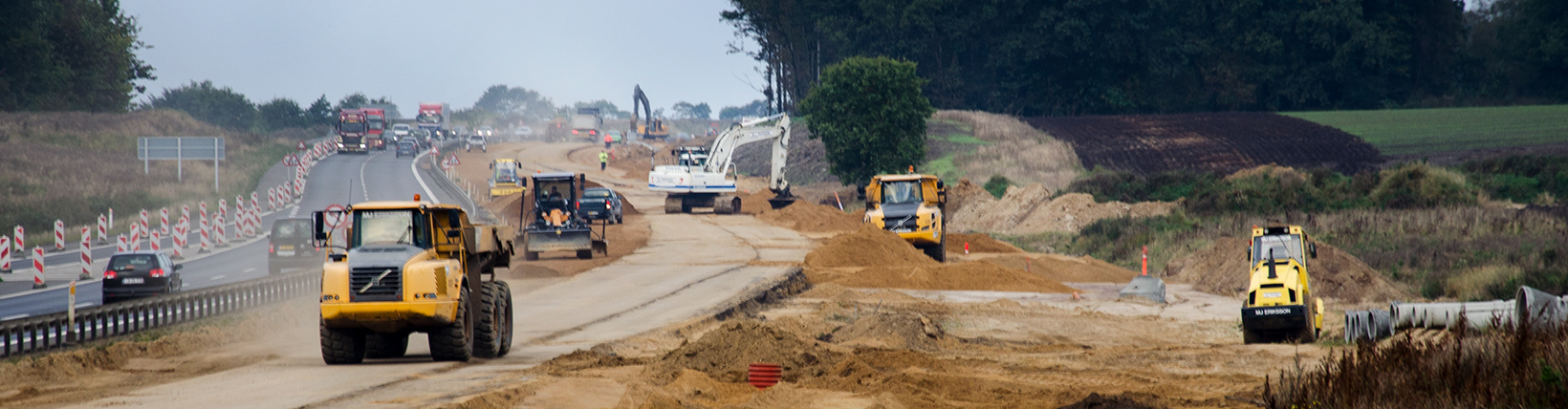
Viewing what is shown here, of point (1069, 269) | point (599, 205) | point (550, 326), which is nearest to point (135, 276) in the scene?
point (550, 326)

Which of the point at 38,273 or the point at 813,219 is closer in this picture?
the point at 38,273

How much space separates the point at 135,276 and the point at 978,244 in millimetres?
25141

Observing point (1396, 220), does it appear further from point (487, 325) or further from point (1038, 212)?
point (487, 325)

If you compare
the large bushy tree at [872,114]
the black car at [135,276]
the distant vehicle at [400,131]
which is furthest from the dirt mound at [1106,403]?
the distant vehicle at [400,131]

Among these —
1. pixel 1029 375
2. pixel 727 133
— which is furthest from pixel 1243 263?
pixel 727 133

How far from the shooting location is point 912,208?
114 feet

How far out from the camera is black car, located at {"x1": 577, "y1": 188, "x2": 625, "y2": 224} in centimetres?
4725

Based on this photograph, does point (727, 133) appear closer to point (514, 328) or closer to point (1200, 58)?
point (514, 328)

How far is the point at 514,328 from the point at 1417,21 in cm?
8843

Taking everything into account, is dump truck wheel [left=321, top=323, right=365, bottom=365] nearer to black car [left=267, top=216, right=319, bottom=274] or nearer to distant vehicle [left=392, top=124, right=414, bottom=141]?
black car [left=267, top=216, right=319, bottom=274]

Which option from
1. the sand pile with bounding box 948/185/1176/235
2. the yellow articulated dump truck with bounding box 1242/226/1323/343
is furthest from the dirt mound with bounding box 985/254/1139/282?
the yellow articulated dump truck with bounding box 1242/226/1323/343

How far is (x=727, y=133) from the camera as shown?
5388 centimetres

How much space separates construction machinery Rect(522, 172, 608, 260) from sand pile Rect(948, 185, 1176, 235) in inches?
737

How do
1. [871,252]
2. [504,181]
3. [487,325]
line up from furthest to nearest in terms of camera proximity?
[504,181] → [871,252] → [487,325]
